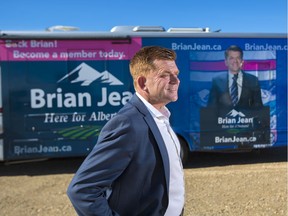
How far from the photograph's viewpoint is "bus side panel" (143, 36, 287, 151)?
7.32 meters

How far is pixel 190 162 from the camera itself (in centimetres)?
806

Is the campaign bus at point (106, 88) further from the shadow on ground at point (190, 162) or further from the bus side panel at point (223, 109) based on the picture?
the shadow on ground at point (190, 162)

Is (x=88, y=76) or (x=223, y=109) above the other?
(x=88, y=76)

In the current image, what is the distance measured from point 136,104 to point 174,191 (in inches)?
16.8

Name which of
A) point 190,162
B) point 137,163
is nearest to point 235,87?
point 190,162

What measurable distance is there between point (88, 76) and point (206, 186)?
2.87 metres

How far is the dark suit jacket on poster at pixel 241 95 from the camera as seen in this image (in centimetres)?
748

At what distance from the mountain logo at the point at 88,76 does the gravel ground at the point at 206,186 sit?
68.0 inches

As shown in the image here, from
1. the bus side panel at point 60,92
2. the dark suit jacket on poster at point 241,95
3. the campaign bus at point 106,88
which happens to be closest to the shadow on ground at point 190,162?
the campaign bus at point 106,88

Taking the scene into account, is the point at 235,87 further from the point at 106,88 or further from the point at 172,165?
the point at 172,165

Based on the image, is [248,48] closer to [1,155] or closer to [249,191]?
[249,191]

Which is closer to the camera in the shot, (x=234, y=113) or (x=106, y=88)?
(x=106, y=88)

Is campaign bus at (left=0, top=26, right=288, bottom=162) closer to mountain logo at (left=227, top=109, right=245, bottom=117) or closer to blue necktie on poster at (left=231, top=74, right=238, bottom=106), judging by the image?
mountain logo at (left=227, top=109, right=245, bottom=117)

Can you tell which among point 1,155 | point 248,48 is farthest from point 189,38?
point 1,155
